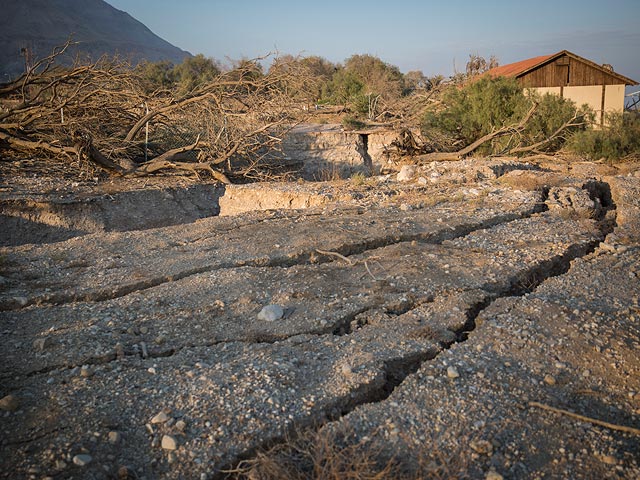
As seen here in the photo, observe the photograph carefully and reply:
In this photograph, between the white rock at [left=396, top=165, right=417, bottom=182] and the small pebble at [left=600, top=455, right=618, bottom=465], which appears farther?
the white rock at [left=396, top=165, right=417, bottom=182]

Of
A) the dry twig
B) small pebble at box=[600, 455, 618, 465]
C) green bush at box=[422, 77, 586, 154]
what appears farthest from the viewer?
green bush at box=[422, 77, 586, 154]

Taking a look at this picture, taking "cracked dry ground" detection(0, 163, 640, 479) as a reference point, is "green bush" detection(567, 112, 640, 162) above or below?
above

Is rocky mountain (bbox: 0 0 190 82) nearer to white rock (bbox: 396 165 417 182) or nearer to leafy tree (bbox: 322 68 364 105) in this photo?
leafy tree (bbox: 322 68 364 105)

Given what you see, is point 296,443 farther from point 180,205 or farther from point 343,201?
point 180,205

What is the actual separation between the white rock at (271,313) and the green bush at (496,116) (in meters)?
10.1

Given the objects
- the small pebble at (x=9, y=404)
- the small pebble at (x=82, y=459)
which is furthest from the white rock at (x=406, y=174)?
the small pebble at (x=82, y=459)

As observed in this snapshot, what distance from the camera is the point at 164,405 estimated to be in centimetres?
249

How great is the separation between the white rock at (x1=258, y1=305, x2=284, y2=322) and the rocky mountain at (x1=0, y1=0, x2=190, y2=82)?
2663 centimetres

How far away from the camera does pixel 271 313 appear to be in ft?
11.1

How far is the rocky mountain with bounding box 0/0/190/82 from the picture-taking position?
37.4 m

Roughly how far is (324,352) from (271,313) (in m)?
0.55

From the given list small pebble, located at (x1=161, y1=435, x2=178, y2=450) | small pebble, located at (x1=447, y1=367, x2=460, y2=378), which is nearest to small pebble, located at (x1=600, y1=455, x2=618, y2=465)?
small pebble, located at (x1=447, y1=367, x2=460, y2=378)

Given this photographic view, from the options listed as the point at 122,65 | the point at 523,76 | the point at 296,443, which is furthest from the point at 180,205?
the point at 523,76

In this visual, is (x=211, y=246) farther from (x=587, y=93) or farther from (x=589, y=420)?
(x=587, y=93)
